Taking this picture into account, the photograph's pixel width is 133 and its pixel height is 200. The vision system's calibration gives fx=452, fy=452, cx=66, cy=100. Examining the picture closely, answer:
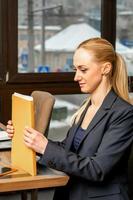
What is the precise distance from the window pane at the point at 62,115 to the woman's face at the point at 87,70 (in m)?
2.13

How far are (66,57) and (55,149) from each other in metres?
2.32

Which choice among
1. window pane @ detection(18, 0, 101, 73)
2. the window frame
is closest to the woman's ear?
the window frame

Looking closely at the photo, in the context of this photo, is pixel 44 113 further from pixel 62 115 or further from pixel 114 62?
pixel 62 115

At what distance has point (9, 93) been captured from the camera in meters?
3.82

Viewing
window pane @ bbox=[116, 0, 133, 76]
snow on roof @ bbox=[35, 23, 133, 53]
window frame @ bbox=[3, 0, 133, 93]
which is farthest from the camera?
window pane @ bbox=[116, 0, 133, 76]

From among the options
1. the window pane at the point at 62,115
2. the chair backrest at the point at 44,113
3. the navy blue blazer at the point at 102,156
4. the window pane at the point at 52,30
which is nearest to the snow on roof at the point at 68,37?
the window pane at the point at 52,30

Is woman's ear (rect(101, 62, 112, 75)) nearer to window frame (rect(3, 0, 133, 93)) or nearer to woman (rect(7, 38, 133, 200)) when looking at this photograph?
woman (rect(7, 38, 133, 200))

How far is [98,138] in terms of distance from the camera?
1.85m

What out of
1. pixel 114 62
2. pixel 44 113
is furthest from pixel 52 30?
pixel 114 62

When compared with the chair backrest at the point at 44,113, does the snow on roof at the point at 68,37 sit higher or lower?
higher

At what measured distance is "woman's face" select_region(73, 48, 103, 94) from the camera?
6.20ft

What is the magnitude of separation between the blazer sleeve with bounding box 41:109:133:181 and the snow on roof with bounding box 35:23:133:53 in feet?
7.32

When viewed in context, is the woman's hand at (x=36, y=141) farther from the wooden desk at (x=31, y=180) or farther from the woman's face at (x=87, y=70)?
the woman's face at (x=87, y=70)

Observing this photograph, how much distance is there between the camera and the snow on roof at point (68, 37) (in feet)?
13.1
